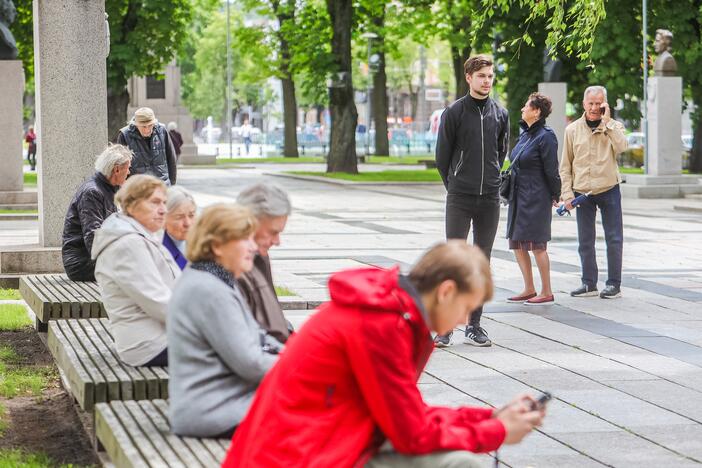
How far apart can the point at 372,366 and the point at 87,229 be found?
5978mm

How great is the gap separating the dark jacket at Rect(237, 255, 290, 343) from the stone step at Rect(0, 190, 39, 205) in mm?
19545

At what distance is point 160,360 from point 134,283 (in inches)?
17.1

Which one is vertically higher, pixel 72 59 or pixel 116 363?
pixel 72 59

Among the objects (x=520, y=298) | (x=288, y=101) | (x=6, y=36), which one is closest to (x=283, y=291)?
(x=520, y=298)

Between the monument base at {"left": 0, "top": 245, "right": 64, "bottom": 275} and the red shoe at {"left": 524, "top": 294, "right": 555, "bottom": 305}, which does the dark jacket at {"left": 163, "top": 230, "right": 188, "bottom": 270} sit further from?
the monument base at {"left": 0, "top": 245, "right": 64, "bottom": 275}

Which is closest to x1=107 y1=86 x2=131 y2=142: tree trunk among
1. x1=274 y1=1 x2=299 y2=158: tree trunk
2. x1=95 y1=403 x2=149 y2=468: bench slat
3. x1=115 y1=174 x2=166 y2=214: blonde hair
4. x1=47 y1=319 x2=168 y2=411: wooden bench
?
x1=274 y1=1 x2=299 y2=158: tree trunk

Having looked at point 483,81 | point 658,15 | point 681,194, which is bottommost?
point 681,194

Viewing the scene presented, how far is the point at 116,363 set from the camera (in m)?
6.38

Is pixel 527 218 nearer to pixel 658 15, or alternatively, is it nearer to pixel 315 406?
pixel 315 406

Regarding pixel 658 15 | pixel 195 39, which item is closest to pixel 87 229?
pixel 658 15

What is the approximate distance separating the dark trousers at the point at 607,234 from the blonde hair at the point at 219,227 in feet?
25.5

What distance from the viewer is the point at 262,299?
540cm

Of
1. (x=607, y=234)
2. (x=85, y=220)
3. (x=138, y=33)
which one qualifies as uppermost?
(x=138, y=33)

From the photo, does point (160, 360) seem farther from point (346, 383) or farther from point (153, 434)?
point (346, 383)
